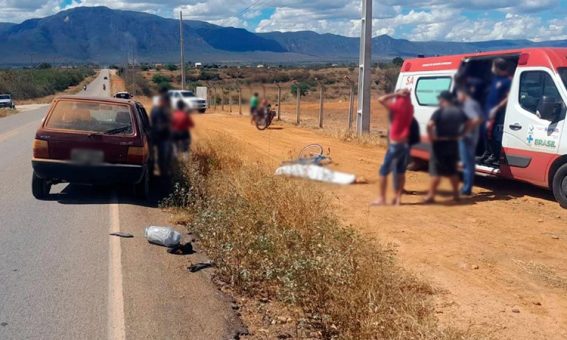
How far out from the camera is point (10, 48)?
5.31 meters

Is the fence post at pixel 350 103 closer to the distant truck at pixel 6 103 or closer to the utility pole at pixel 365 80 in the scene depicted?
the utility pole at pixel 365 80

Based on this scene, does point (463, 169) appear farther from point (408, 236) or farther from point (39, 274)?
point (39, 274)

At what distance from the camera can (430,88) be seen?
8.66 ft

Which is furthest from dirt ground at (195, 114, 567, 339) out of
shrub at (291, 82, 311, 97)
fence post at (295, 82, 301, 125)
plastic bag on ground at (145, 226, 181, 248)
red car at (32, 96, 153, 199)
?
red car at (32, 96, 153, 199)

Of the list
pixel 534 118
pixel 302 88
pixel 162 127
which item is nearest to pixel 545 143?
pixel 534 118

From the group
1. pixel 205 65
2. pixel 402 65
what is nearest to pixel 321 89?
Answer: pixel 205 65

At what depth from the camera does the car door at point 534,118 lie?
8.44ft

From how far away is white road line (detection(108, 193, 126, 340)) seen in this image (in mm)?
18828

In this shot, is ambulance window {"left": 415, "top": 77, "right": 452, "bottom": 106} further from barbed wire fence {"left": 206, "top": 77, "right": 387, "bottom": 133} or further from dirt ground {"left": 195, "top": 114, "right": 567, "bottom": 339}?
dirt ground {"left": 195, "top": 114, "right": 567, "bottom": 339}

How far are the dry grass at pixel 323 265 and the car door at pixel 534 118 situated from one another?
10.1 meters

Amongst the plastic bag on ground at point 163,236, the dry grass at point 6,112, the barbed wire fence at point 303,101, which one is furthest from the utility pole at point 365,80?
the dry grass at point 6,112

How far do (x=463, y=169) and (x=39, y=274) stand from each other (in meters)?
20.9

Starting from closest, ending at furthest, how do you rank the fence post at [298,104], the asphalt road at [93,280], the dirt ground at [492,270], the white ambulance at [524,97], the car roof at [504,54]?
the white ambulance at [524,97] < the car roof at [504,54] < the fence post at [298,104] < the dirt ground at [492,270] < the asphalt road at [93,280]

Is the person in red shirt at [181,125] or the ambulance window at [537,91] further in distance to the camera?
the ambulance window at [537,91]
